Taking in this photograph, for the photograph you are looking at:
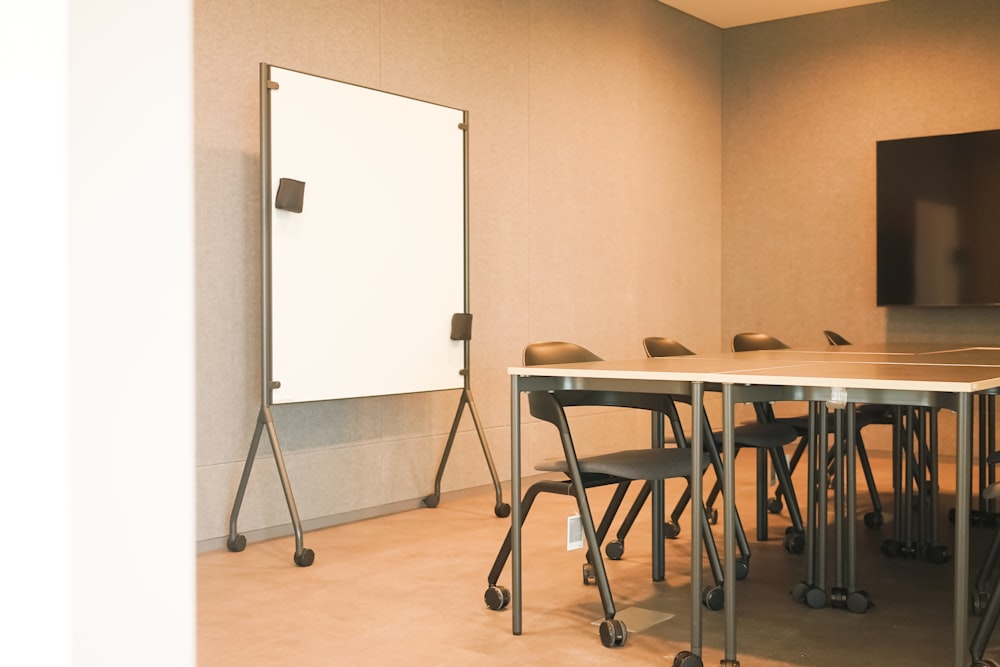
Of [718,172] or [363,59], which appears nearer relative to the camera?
[363,59]

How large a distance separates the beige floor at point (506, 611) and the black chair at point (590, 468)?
0.28 ft

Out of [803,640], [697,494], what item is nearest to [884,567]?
[803,640]

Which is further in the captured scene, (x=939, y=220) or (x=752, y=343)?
(x=939, y=220)

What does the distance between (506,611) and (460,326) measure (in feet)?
6.41

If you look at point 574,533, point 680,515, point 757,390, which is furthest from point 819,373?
point 680,515

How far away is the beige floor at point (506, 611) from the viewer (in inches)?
110

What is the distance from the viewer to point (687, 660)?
2576mm

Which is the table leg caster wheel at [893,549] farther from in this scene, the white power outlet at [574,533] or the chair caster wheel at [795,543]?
the white power outlet at [574,533]

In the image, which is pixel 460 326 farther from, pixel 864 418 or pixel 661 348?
pixel 864 418

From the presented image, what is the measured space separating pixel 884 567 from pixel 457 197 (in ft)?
8.71

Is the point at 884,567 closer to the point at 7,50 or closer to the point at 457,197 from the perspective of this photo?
the point at 457,197

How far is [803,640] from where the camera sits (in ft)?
9.55

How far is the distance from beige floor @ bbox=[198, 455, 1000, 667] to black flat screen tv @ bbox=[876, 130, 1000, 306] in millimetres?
2984

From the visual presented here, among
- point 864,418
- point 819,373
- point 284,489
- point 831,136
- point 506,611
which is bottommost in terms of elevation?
point 506,611
